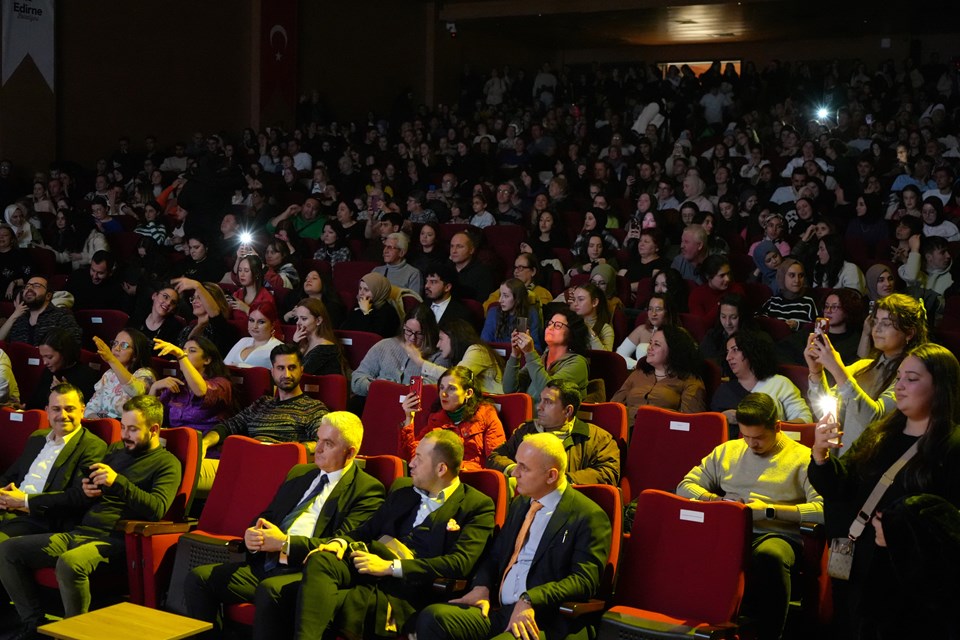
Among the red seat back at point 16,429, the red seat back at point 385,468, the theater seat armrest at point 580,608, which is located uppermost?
the red seat back at point 385,468

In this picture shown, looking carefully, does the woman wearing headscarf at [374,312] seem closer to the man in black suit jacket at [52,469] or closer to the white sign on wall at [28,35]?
the man in black suit jacket at [52,469]

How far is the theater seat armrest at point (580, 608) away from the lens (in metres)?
2.84

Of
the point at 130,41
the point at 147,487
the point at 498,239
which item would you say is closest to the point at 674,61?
the point at 130,41

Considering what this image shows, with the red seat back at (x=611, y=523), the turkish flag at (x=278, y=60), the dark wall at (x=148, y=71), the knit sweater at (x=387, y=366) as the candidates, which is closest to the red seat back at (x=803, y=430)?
the red seat back at (x=611, y=523)

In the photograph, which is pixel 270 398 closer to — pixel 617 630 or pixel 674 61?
pixel 617 630

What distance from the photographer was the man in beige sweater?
118 inches

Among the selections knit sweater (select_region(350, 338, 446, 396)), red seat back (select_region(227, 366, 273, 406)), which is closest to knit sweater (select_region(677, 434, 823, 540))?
knit sweater (select_region(350, 338, 446, 396))

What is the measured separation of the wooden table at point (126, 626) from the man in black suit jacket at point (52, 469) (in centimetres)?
90

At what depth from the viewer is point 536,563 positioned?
3.04m

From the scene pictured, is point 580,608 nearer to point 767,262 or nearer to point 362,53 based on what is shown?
point 767,262

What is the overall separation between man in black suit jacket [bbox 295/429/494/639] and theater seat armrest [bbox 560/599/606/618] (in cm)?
41

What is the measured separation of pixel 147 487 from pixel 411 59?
10.9 m

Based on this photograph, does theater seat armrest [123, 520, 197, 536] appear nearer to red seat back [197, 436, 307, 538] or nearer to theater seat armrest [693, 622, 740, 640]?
red seat back [197, 436, 307, 538]

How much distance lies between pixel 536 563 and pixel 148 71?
9.64 meters
